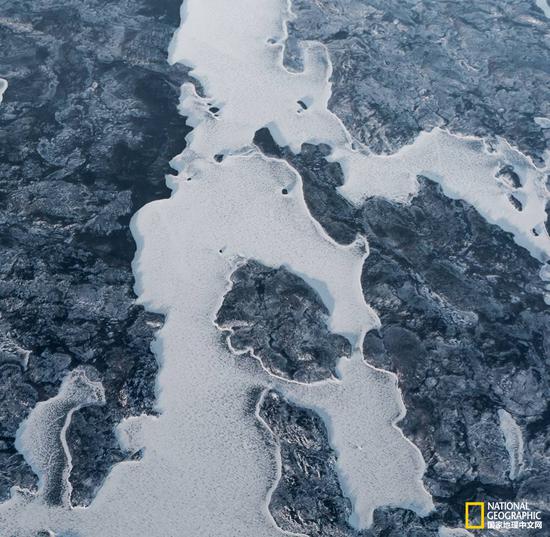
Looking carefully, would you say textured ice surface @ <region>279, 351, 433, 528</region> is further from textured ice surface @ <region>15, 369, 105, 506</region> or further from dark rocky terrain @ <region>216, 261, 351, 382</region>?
textured ice surface @ <region>15, 369, 105, 506</region>

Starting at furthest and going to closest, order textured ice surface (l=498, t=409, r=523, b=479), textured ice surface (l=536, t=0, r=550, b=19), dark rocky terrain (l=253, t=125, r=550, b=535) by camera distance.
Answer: textured ice surface (l=536, t=0, r=550, b=19)
textured ice surface (l=498, t=409, r=523, b=479)
dark rocky terrain (l=253, t=125, r=550, b=535)

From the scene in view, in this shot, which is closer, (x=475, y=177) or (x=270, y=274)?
(x=270, y=274)

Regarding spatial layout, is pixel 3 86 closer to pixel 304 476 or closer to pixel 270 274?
pixel 270 274

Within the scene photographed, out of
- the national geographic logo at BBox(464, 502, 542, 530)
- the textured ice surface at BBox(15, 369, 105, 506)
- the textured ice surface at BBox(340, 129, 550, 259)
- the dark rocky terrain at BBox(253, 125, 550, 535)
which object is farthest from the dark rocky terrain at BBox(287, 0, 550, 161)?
the textured ice surface at BBox(15, 369, 105, 506)

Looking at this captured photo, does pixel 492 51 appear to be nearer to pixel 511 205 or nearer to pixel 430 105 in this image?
pixel 430 105

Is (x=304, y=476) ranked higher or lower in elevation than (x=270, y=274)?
lower

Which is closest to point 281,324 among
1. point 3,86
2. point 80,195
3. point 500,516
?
point 500,516
